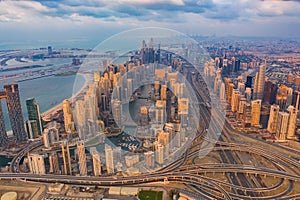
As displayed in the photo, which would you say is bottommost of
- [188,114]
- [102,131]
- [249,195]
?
[249,195]

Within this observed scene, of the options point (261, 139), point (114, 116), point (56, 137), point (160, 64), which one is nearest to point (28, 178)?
point (56, 137)

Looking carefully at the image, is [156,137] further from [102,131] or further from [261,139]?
[261,139]

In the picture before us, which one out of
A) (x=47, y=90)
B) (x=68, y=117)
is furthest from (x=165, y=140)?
(x=47, y=90)

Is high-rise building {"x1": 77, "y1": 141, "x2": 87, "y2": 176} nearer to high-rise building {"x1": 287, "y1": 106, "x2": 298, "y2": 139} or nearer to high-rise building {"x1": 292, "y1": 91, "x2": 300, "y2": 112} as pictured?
high-rise building {"x1": 287, "y1": 106, "x2": 298, "y2": 139}

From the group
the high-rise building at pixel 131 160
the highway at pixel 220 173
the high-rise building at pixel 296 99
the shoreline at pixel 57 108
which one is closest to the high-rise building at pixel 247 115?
the highway at pixel 220 173

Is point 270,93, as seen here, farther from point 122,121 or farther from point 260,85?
point 122,121

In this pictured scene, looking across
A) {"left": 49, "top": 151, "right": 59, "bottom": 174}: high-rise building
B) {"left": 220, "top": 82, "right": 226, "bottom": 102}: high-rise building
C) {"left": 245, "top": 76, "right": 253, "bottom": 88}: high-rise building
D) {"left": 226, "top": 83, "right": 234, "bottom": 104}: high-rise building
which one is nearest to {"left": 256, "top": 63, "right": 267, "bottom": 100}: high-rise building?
{"left": 245, "top": 76, "right": 253, "bottom": 88}: high-rise building
